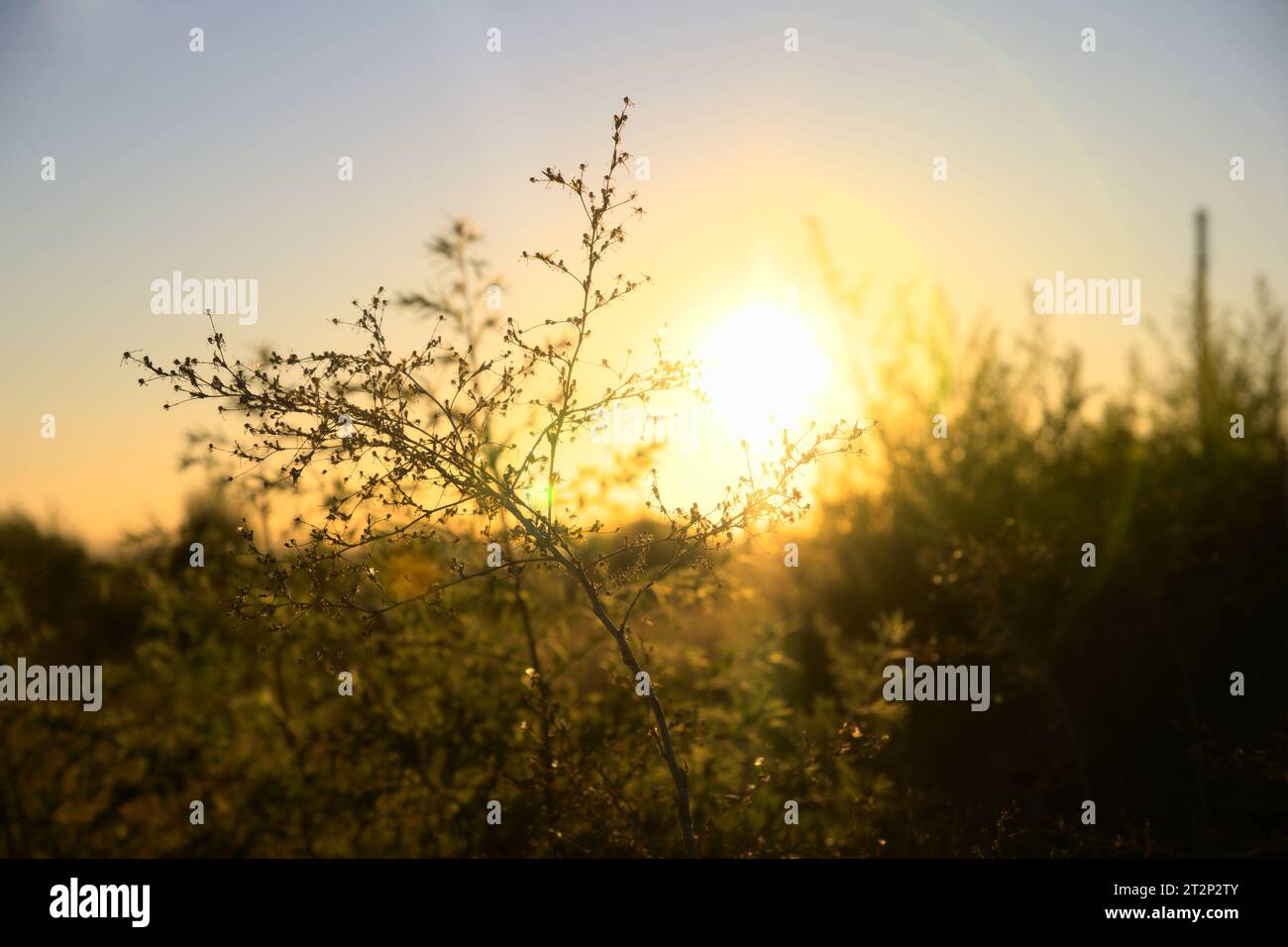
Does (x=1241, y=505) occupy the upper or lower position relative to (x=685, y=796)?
upper

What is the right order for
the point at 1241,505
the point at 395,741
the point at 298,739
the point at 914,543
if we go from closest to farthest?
the point at 395,741 < the point at 298,739 < the point at 1241,505 < the point at 914,543

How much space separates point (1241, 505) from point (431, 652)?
6.80 meters

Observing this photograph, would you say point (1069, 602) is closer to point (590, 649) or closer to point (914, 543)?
point (914, 543)
